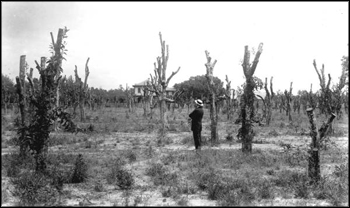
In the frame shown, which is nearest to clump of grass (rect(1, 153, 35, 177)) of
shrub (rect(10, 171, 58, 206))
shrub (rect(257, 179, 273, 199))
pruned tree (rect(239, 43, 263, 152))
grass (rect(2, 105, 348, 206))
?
grass (rect(2, 105, 348, 206))

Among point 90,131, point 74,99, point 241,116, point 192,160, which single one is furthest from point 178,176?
point 74,99

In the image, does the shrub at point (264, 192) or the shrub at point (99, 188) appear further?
the shrub at point (99, 188)

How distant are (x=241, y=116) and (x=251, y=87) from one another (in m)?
1.09

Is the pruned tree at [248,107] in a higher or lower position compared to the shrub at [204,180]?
higher

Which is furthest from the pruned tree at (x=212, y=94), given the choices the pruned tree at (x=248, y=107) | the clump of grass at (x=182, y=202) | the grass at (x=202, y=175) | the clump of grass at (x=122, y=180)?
the clump of grass at (x=182, y=202)

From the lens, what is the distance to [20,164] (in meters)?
8.65

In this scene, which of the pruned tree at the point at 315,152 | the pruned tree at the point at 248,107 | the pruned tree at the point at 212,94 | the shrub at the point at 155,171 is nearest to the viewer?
the pruned tree at the point at 315,152

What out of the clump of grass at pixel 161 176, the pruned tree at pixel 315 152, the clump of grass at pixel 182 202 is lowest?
the clump of grass at pixel 182 202

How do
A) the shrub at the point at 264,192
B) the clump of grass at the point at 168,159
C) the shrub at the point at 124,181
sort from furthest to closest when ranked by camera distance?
the clump of grass at the point at 168,159
the shrub at the point at 124,181
the shrub at the point at 264,192

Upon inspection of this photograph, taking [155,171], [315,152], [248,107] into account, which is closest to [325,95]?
[248,107]

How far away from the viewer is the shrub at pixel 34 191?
18.5 ft

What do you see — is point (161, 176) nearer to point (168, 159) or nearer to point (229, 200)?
point (168, 159)

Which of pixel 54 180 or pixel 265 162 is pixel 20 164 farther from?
pixel 265 162

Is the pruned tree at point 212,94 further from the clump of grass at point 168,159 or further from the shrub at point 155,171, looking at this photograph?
the shrub at point 155,171
